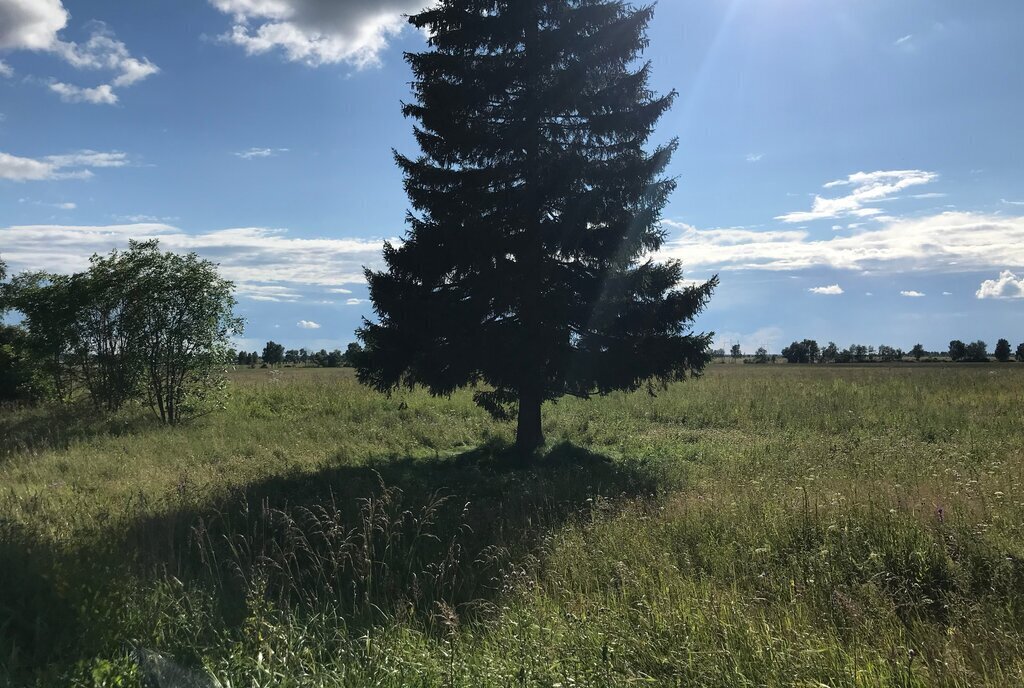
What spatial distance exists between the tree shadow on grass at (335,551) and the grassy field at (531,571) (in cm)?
4

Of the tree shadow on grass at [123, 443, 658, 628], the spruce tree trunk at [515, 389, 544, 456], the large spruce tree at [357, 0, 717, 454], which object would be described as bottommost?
the tree shadow on grass at [123, 443, 658, 628]

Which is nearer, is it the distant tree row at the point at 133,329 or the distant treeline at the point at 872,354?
the distant tree row at the point at 133,329

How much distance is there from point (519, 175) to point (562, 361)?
12.4ft

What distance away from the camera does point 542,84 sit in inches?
473

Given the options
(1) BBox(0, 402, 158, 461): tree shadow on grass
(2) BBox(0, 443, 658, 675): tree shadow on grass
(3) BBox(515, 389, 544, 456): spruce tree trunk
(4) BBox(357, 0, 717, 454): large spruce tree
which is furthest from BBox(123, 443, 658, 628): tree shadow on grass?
(1) BBox(0, 402, 158, 461): tree shadow on grass

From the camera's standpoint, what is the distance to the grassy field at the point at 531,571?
11.8 ft

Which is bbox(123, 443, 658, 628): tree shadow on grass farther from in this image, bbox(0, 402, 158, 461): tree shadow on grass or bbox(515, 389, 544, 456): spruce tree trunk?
bbox(0, 402, 158, 461): tree shadow on grass

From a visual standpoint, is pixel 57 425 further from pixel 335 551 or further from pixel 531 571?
pixel 531 571

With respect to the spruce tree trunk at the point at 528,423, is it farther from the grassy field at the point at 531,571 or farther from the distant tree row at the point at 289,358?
the distant tree row at the point at 289,358

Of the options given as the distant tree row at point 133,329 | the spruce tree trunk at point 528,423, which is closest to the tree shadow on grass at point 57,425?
the distant tree row at point 133,329

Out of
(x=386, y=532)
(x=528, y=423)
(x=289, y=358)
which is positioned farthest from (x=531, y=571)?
(x=289, y=358)

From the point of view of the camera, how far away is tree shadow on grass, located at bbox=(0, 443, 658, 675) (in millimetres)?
4445

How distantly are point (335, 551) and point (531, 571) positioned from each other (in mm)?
2687

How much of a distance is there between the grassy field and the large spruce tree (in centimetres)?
196
